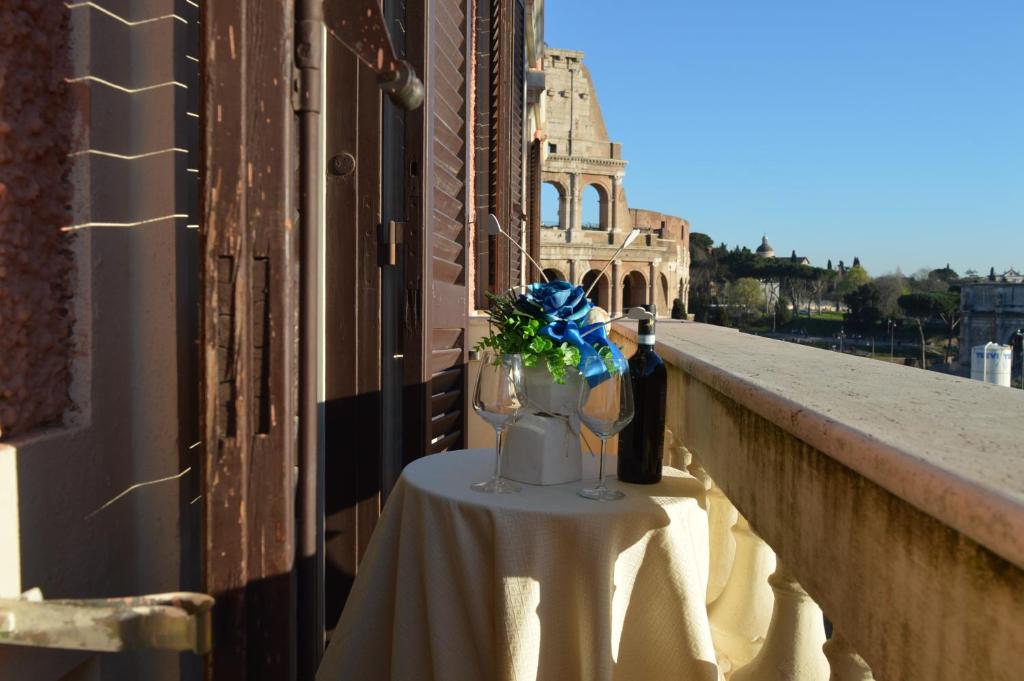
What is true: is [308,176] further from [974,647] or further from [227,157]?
[974,647]

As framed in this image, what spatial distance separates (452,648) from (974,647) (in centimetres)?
98

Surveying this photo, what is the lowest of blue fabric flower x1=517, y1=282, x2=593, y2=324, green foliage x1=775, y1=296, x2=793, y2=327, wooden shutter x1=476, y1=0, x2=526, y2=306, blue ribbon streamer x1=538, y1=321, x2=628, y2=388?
green foliage x1=775, y1=296, x2=793, y2=327

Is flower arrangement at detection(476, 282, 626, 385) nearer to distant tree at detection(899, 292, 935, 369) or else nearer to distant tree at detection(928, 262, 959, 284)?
distant tree at detection(899, 292, 935, 369)

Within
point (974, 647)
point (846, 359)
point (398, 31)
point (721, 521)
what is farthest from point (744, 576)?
point (398, 31)

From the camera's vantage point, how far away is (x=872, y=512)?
3.03 ft

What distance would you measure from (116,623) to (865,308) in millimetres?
70821

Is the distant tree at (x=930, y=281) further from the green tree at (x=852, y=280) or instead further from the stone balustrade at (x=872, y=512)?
the stone balustrade at (x=872, y=512)

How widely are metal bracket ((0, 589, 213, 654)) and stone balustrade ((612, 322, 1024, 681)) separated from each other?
2.22ft

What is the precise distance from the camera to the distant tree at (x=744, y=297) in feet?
210

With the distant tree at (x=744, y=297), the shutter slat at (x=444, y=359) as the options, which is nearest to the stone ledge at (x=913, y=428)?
the shutter slat at (x=444, y=359)

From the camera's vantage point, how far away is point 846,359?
211 centimetres

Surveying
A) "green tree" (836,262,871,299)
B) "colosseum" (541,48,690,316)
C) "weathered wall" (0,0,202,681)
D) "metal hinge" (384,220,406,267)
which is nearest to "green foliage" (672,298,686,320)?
"colosseum" (541,48,690,316)

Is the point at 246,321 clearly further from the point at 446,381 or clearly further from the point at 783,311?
the point at 783,311

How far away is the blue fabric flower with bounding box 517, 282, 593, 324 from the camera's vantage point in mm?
1682
